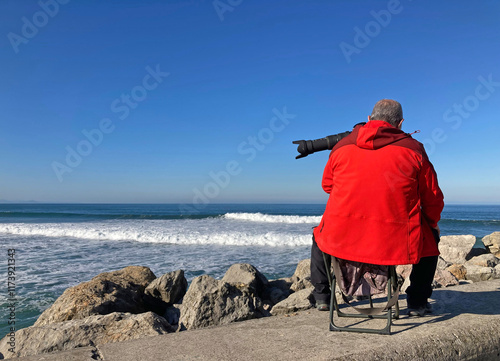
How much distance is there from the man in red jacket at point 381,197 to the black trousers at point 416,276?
305mm

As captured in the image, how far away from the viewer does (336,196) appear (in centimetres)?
211

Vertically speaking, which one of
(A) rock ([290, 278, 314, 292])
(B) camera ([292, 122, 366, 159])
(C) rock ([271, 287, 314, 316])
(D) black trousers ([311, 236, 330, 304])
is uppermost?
(B) camera ([292, 122, 366, 159])

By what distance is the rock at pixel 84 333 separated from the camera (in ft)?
8.87

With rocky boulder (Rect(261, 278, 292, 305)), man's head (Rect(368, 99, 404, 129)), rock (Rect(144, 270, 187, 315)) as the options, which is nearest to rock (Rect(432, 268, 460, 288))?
rocky boulder (Rect(261, 278, 292, 305))

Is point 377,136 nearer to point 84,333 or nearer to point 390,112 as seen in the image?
point 390,112

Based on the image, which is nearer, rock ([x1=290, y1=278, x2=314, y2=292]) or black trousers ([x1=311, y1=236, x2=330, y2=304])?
black trousers ([x1=311, y1=236, x2=330, y2=304])

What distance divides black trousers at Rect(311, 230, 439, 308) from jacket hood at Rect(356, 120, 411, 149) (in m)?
0.77

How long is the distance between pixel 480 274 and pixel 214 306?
4035mm

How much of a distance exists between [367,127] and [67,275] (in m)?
8.23

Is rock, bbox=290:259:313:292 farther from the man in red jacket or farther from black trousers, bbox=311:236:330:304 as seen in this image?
the man in red jacket

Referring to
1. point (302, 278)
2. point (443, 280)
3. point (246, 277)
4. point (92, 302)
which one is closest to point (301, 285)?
point (302, 278)

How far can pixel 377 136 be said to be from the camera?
1978 mm

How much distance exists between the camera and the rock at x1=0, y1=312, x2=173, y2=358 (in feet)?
8.87

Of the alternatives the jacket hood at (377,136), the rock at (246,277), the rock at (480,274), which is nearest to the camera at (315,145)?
the jacket hood at (377,136)
